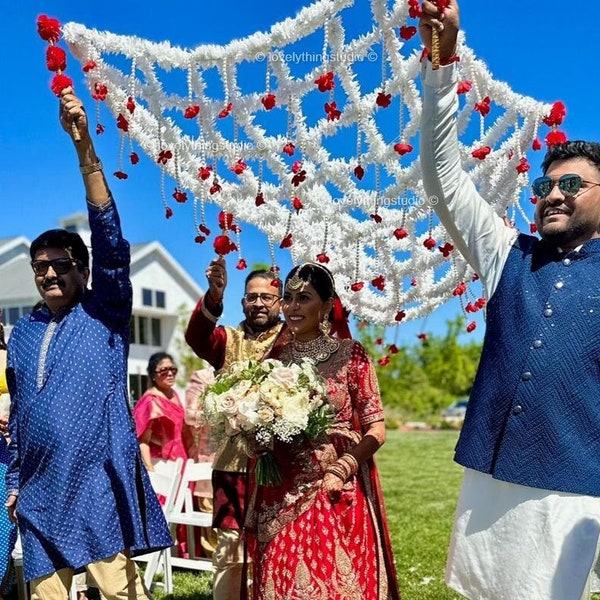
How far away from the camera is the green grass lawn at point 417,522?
5.81 m

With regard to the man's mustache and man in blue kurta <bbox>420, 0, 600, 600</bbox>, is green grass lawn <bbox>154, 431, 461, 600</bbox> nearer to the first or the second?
man in blue kurta <bbox>420, 0, 600, 600</bbox>

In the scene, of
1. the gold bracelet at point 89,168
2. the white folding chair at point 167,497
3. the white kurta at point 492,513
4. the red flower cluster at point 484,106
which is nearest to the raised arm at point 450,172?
the white kurta at point 492,513


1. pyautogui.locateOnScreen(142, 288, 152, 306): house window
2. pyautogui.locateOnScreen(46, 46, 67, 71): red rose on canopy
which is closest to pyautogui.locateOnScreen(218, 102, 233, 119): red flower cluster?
pyautogui.locateOnScreen(46, 46, 67, 71): red rose on canopy

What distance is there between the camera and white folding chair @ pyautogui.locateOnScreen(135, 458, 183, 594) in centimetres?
593

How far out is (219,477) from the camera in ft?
15.7

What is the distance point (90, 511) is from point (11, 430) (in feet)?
1.90

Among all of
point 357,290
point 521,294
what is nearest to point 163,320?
point 357,290

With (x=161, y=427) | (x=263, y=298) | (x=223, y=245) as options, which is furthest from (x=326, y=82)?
(x=161, y=427)

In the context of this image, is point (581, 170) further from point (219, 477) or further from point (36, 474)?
point (219, 477)

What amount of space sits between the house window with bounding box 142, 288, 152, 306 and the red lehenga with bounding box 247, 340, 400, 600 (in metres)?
32.4

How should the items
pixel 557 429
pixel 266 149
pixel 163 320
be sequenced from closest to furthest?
pixel 557 429
pixel 266 149
pixel 163 320

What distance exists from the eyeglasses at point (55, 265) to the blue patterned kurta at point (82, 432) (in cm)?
13

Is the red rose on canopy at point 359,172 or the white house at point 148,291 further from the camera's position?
the white house at point 148,291

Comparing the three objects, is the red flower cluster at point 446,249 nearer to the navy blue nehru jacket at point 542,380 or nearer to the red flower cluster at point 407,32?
the red flower cluster at point 407,32
